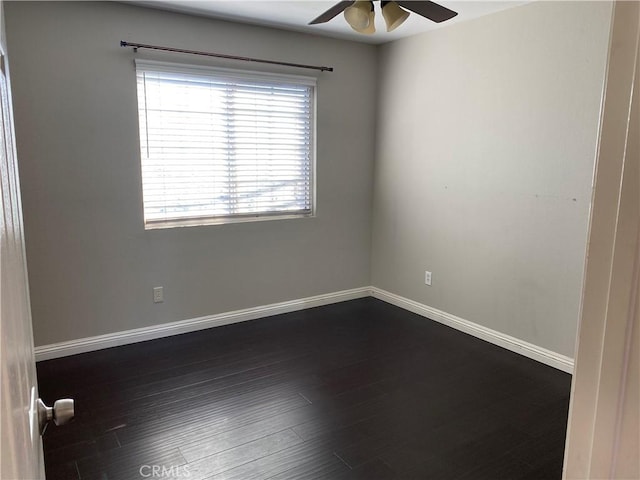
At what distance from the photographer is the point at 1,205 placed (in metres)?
0.52

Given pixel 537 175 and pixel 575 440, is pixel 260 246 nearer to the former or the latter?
pixel 537 175

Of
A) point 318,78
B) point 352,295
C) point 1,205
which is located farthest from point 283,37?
point 1,205

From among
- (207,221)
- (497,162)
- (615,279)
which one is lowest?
(207,221)

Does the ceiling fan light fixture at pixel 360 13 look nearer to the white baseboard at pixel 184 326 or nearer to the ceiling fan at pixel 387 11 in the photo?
the ceiling fan at pixel 387 11

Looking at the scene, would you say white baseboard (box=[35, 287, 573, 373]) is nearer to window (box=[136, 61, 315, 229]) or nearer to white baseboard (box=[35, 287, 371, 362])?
white baseboard (box=[35, 287, 371, 362])

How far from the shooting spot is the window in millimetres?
3402

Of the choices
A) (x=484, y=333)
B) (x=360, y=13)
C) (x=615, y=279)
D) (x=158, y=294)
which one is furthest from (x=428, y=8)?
(x=158, y=294)

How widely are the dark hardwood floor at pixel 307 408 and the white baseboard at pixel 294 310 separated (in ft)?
0.27

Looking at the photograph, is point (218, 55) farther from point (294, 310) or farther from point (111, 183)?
point (294, 310)

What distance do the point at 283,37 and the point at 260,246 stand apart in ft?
5.68

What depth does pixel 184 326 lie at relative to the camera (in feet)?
12.1

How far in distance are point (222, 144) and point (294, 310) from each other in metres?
1.60

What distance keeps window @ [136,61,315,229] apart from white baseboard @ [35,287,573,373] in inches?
31.6

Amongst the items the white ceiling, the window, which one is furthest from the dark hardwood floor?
the white ceiling
